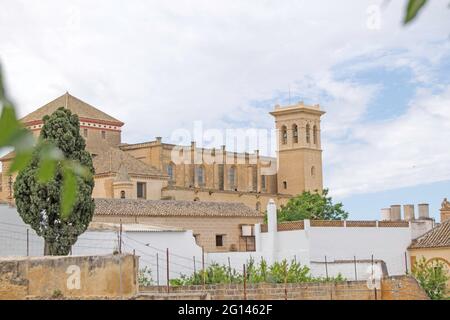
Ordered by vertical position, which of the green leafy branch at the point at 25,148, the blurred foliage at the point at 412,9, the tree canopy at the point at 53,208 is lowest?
the green leafy branch at the point at 25,148

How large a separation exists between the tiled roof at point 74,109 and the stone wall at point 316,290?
93.8 feet

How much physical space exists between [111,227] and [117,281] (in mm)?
12292

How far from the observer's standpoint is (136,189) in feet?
135

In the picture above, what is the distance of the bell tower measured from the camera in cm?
5703

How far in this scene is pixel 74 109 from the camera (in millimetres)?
46719

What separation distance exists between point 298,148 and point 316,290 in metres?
39.3

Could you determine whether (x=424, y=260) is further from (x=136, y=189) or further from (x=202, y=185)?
(x=202, y=185)

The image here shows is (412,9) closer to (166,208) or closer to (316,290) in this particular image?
(316,290)

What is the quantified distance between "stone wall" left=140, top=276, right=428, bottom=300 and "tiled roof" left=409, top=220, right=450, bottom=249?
6033 millimetres

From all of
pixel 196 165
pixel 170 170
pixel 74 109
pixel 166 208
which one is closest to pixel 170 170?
pixel 170 170

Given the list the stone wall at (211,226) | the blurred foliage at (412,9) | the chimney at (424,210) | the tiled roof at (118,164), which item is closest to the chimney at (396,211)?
the chimney at (424,210)

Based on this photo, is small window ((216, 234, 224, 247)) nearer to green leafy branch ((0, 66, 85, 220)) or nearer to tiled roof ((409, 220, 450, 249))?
tiled roof ((409, 220, 450, 249))

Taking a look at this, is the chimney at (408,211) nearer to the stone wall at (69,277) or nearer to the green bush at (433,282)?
the green bush at (433,282)

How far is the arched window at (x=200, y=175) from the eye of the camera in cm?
5256
